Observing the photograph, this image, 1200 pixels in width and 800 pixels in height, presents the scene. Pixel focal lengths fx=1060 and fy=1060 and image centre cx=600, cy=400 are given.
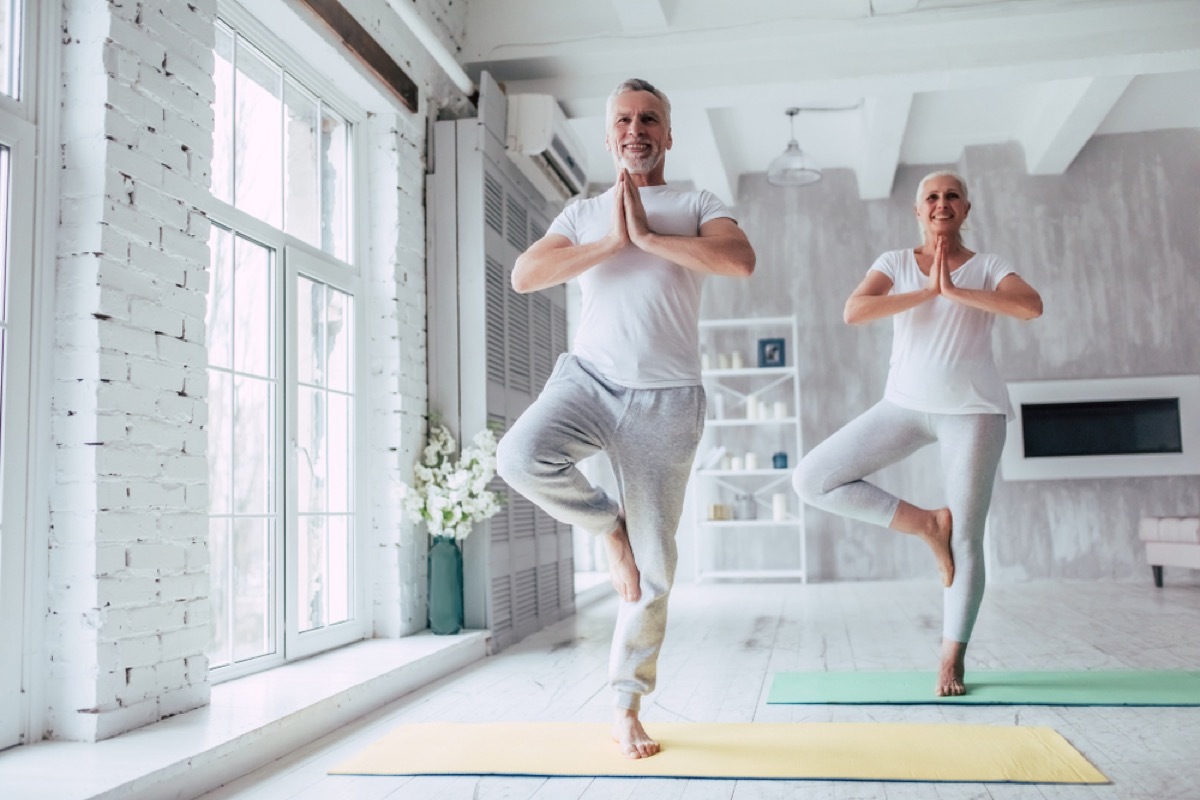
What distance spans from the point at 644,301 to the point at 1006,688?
64.3 inches

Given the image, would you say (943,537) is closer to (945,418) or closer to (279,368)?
(945,418)

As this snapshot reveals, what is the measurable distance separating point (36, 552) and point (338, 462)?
1.64 meters

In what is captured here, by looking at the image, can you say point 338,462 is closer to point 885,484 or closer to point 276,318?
point 276,318

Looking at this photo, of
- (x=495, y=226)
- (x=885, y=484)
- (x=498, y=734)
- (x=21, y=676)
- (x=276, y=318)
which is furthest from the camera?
(x=885, y=484)

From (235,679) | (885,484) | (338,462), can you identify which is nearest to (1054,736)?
→ (235,679)

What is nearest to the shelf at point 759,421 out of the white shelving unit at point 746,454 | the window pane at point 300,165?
the white shelving unit at point 746,454

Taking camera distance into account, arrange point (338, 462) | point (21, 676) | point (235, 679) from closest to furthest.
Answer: point (21, 676)
point (235, 679)
point (338, 462)

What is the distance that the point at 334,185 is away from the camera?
13.5 ft

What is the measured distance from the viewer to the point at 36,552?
2.36m

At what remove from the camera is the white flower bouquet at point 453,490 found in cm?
411

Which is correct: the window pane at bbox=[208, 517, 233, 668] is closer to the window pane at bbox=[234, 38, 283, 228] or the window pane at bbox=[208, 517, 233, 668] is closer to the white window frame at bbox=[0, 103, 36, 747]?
the white window frame at bbox=[0, 103, 36, 747]

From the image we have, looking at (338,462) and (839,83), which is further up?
(839,83)

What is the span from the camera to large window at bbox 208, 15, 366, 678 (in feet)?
10.6

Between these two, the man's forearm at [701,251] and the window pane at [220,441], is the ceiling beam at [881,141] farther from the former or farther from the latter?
the window pane at [220,441]
